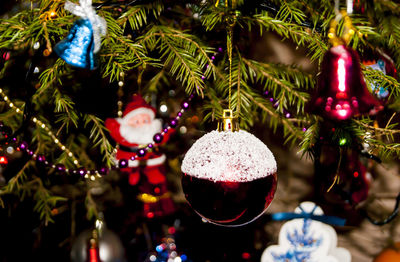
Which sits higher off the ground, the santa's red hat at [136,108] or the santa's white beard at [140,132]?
the santa's red hat at [136,108]

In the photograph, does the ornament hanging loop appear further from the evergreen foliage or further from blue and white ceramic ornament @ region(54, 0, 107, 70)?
blue and white ceramic ornament @ region(54, 0, 107, 70)

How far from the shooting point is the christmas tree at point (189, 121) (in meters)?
0.52

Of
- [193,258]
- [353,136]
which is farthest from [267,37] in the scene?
[193,258]

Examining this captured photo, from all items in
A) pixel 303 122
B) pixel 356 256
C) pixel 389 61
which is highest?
pixel 389 61

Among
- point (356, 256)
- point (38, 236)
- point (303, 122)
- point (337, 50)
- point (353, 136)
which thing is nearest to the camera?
point (337, 50)

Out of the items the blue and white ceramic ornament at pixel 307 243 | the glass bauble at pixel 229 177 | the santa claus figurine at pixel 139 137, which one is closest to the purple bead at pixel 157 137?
the santa claus figurine at pixel 139 137

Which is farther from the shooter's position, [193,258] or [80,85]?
[193,258]

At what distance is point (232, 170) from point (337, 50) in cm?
22

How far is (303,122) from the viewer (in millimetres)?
767

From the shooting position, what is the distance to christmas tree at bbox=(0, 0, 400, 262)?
1.70 feet

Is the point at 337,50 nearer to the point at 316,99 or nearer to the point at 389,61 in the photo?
the point at 316,99

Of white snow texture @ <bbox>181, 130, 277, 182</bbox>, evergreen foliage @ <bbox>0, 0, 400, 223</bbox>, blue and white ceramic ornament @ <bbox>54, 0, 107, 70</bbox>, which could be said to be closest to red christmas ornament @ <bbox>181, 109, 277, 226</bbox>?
white snow texture @ <bbox>181, 130, 277, 182</bbox>

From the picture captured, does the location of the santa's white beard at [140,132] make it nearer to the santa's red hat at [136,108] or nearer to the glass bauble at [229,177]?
the santa's red hat at [136,108]

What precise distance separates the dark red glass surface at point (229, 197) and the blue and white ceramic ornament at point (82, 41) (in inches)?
9.0
